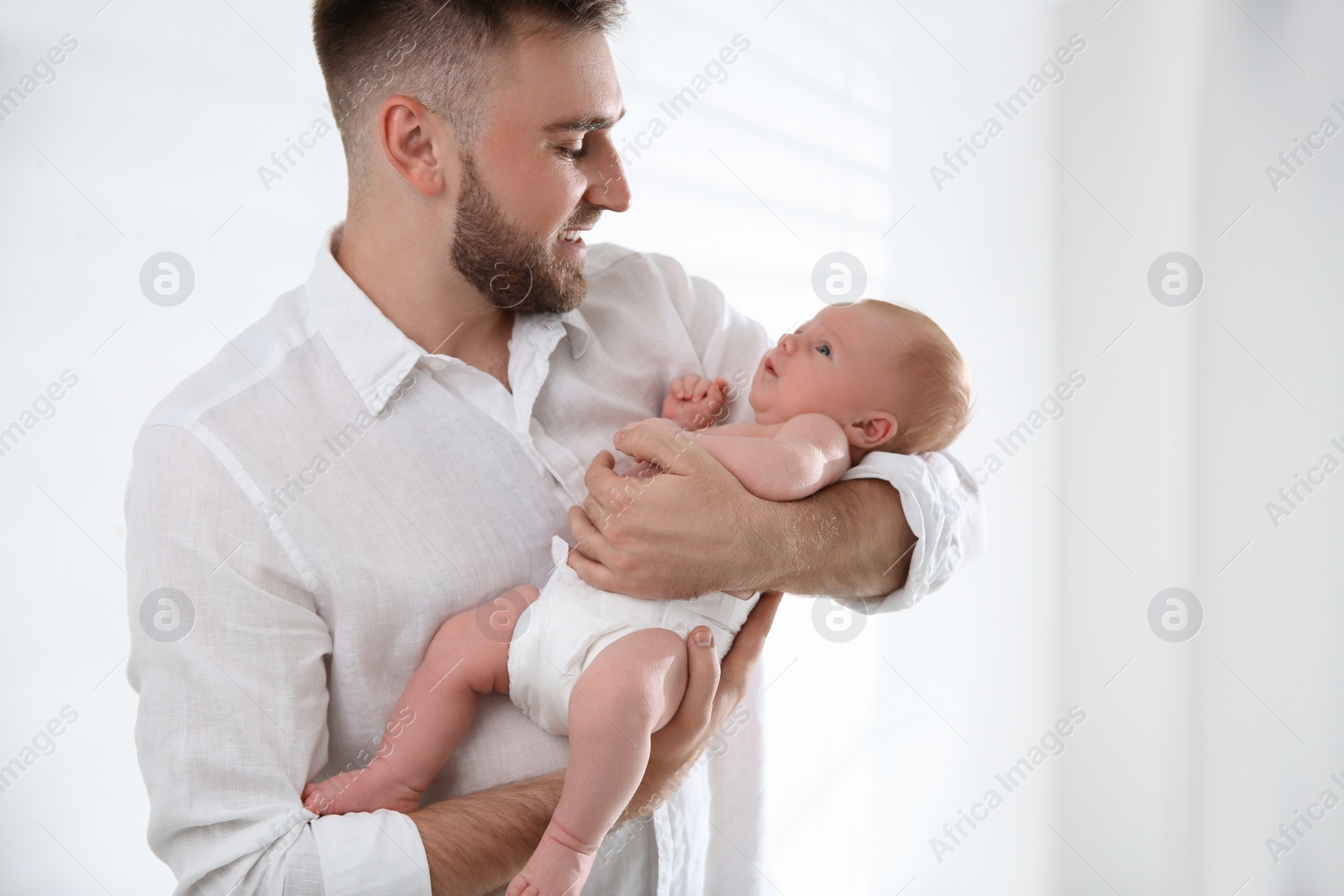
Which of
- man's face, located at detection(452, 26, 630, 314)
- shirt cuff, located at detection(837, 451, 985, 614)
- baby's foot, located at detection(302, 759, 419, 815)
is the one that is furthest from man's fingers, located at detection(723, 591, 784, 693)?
man's face, located at detection(452, 26, 630, 314)

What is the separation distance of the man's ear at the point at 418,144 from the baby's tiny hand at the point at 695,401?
0.46m

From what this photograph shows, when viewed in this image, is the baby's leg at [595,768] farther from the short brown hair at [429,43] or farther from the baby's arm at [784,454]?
the short brown hair at [429,43]

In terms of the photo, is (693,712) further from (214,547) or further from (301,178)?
(301,178)

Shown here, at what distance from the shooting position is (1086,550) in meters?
2.81

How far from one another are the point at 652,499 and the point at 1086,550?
2.02 metres

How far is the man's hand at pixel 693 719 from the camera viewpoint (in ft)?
3.97

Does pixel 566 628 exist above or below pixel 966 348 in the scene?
below

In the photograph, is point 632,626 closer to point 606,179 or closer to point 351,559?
point 351,559

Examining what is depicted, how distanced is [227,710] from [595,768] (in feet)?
1.41

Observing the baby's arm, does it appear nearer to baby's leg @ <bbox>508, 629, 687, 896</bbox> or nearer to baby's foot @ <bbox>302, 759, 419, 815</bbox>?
baby's leg @ <bbox>508, 629, 687, 896</bbox>

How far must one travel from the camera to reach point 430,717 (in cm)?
121

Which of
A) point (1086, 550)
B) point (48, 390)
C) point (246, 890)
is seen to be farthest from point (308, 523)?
point (1086, 550)

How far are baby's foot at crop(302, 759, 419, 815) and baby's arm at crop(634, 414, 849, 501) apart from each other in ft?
1.92

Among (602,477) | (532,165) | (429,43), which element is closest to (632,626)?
(602,477)
